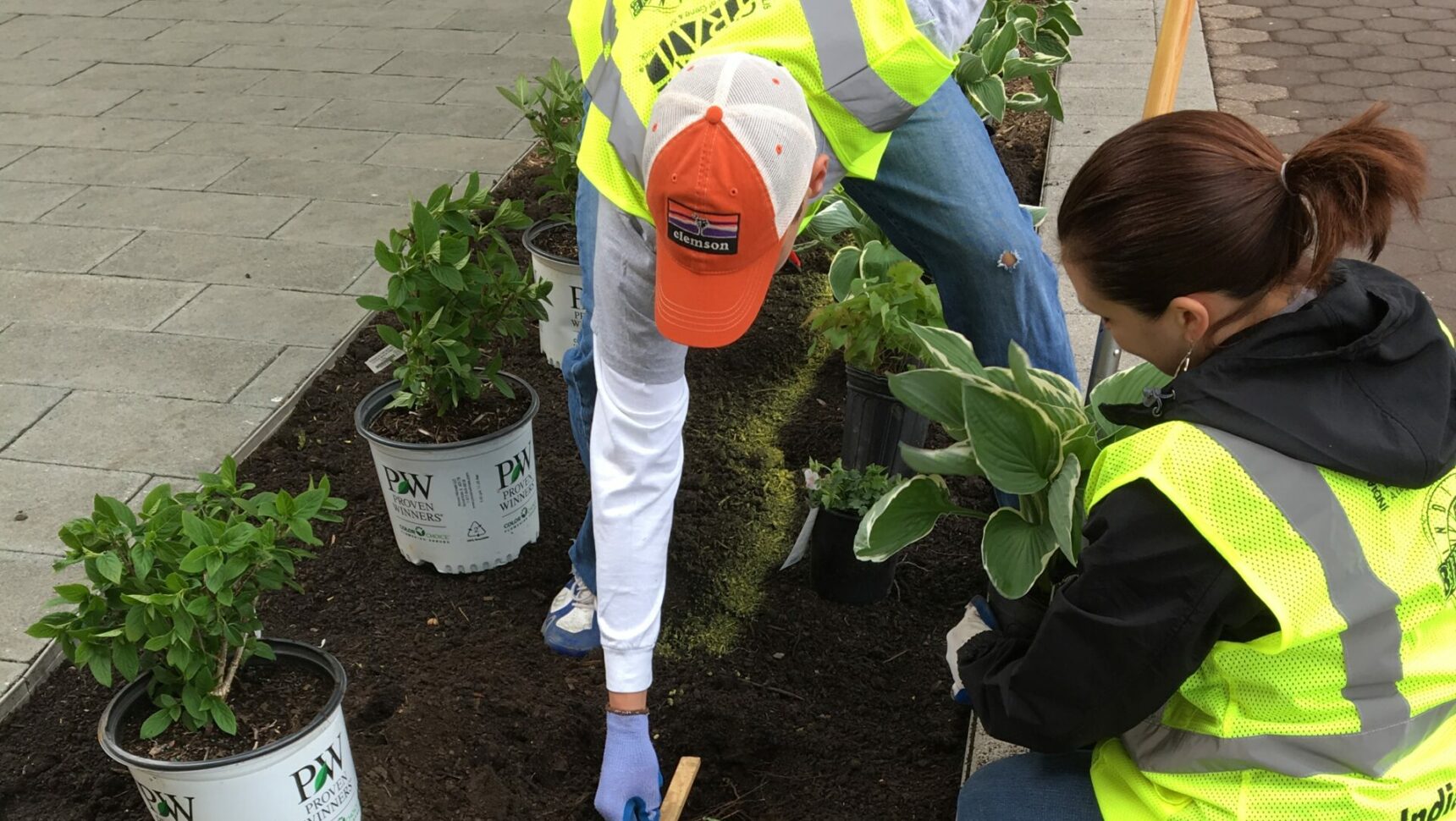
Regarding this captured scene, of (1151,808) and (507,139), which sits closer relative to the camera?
(1151,808)

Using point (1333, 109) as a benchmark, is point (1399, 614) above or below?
above

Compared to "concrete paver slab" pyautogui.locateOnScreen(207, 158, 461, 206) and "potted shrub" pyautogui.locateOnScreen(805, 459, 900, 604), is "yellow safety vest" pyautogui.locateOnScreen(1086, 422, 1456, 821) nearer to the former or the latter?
"potted shrub" pyautogui.locateOnScreen(805, 459, 900, 604)

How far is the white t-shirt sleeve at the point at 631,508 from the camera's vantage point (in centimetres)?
204

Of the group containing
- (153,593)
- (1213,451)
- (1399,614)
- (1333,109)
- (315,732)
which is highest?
(1213,451)

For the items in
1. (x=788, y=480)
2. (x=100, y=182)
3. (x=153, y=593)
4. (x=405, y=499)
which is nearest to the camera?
(x=153, y=593)

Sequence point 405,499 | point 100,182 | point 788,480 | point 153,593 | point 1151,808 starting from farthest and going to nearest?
point 100,182 < point 788,480 < point 405,499 < point 153,593 < point 1151,808

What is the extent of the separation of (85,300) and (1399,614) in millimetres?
3784

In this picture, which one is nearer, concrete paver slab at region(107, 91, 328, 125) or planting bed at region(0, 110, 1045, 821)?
planting bed at region(0, 110, 1045, 821)

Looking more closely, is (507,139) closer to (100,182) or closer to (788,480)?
(100,182)

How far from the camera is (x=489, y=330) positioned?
2.79 metres

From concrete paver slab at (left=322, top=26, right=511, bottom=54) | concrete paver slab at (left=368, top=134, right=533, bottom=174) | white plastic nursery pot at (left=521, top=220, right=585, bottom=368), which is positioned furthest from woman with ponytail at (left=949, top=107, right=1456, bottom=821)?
concrete paver slab at (left=322, top=26, right=511, bottom=54)

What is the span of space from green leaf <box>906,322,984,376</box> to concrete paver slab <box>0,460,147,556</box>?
206cm

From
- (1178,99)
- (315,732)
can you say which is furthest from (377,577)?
(1178,99)

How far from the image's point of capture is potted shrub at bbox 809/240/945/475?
9.50 feet
